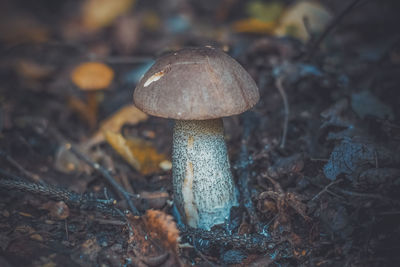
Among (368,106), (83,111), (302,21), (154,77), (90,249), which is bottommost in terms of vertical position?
(90,249)

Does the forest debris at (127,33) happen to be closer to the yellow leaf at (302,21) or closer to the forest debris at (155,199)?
the yellow leaf at (302,21)

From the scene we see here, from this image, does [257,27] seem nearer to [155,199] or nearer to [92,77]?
[92,77]

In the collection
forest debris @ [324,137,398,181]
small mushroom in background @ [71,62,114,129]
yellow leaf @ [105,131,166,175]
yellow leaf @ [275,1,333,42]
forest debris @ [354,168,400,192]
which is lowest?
forest debris @ [354,168,400,192]

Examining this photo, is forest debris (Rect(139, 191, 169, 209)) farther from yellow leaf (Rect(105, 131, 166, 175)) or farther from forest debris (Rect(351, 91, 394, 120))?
forest debris (Rect(351, 91, 394, 120))

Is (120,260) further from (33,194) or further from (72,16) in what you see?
(72,16)

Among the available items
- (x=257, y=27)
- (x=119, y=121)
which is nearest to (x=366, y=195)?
(x=119, y=121)

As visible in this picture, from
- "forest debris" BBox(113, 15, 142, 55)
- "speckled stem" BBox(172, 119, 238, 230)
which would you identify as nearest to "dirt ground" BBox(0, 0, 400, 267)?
"speckled stem" BBox(172, 119, 238, 230)

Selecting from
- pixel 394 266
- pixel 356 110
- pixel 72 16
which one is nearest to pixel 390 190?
pixel 394 266

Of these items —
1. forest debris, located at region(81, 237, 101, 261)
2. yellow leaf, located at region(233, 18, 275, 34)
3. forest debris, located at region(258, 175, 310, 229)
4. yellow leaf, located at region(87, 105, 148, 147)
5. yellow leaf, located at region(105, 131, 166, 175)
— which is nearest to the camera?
forest debris, located at region(81, 237, 101, 261)
